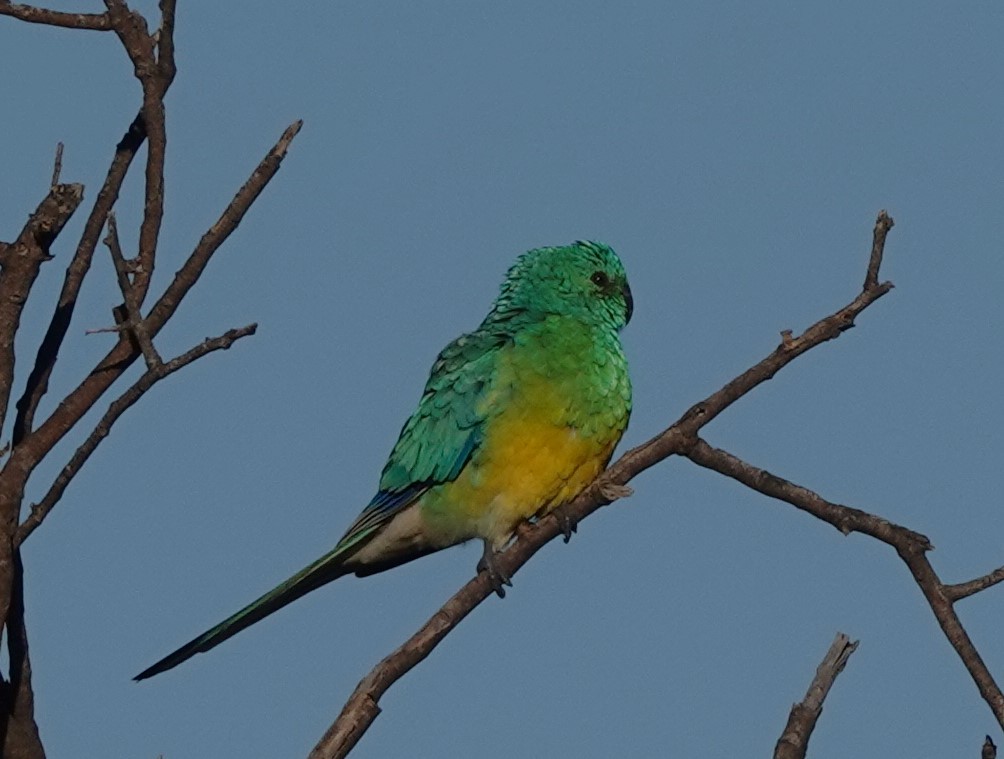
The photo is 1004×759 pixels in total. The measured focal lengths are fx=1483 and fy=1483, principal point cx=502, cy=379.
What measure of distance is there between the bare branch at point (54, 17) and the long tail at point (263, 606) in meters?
2.48

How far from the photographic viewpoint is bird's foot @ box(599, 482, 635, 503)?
5113mm

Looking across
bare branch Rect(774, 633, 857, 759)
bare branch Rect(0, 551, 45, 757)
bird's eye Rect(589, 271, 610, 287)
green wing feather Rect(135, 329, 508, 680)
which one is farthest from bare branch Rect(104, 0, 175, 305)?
bird's eye Rect(589, 271, 610, 287)

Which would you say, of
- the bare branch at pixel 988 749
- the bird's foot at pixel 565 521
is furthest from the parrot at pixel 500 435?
the bare branch at pixel 988 749

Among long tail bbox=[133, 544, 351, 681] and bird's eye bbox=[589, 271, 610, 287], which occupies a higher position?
bird's eye bbox=[589, 271, 610, 287]

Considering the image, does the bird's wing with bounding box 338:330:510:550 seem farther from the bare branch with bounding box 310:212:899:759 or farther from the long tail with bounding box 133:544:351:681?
the bare branch with bounding box 310:212:899:759

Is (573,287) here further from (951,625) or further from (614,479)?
(951,625)

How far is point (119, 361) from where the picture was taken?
477cm

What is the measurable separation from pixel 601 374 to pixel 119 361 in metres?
3.15

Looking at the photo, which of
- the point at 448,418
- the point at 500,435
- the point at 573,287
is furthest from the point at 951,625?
the point at 573,287

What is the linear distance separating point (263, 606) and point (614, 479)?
2443 millimetres

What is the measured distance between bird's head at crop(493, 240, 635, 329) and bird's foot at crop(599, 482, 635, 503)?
110 inches

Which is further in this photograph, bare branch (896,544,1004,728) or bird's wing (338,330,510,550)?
bird's wing (338,330,510,550)

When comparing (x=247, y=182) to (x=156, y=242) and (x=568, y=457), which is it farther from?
(x=568, y=457)

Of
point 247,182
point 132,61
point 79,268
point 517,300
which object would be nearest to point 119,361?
point 79,268
